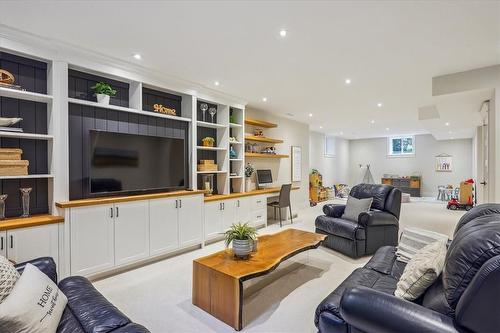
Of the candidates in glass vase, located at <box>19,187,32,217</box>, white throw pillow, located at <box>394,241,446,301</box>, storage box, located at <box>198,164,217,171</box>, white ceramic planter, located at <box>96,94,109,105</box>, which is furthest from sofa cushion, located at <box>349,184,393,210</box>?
glass vase, located at <box>19,187,32,217</box>

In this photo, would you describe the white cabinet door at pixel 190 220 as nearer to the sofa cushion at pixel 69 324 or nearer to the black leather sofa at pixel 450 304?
the sofa cushion at pixel 69 324

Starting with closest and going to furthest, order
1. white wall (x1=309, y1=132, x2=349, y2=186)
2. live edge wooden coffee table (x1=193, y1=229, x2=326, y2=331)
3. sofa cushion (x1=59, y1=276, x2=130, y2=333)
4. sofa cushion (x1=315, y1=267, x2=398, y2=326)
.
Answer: sofa cushion (x1=59, y1=276, x2=130, y2=333) < sofa cushion (x1=315, y1=267, x2=398, y2=326) < live edge wooden coffee table (x1=193, y1=229, x2=326, y2=331) < white wall (x1=309, y1=132, x2=349, y2=186)

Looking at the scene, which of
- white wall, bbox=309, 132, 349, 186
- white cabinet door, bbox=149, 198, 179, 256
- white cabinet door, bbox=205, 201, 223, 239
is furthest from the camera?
white wall, bbox=309, 132, 349, 186

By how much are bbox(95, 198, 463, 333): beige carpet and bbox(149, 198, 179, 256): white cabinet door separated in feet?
0.68

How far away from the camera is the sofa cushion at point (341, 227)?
12.2ft

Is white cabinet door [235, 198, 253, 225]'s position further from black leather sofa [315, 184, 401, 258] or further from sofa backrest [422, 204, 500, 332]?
sofa backrest [422, 204, 500, 332]

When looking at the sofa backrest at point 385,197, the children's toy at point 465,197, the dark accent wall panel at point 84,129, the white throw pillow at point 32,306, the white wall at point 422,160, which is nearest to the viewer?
the white throw pillow at point 32,306

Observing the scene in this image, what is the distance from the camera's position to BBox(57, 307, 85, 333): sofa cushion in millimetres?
1428

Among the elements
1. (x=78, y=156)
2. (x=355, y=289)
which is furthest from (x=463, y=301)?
(x=78, y=156)

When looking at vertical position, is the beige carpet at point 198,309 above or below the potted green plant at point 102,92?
below

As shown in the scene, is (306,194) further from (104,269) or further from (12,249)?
(12,249)

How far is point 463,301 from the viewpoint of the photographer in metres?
1.22

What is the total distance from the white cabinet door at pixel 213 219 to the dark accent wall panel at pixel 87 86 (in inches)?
80.9

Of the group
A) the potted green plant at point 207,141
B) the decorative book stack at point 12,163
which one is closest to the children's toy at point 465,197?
the potted green plant at point 207,141
